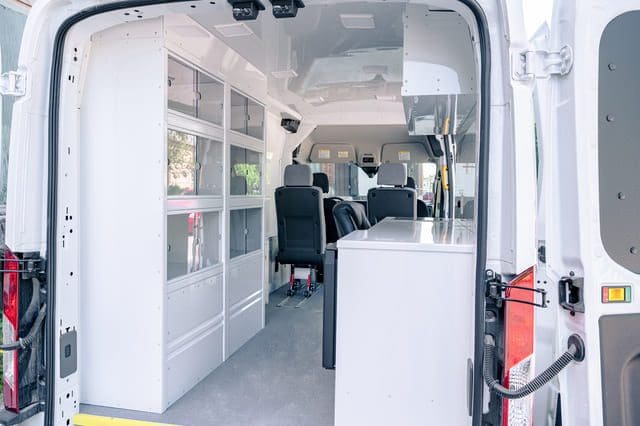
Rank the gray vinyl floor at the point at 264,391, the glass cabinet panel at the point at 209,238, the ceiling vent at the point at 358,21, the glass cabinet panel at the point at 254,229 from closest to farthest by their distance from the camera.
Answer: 1. the gray vinyl floor at the point at 264,391
2. the ceiling vent at the point at 358,21
3. the glass cabinet panel at the point at 209,238
4. the glass cabinet panel at the point at 254,229

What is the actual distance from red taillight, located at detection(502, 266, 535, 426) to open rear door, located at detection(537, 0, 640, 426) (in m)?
0.17

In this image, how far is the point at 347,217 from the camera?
404 centimetres

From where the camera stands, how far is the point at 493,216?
4.84 ft

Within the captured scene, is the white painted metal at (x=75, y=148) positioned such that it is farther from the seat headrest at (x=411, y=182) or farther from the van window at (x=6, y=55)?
the seat headrest at (x=411, y=182)

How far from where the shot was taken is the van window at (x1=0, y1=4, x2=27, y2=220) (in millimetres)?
1926

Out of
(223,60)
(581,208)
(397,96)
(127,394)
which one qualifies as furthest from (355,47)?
(127,394)

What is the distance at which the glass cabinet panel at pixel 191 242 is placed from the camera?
2820mm

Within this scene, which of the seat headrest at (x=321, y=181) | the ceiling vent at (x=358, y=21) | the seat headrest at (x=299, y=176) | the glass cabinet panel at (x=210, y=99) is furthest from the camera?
the seat headrest at (x=321, y=181)

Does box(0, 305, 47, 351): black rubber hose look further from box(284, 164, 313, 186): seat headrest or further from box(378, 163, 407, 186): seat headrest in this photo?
box(378, 163, 407, 186): seat headrest

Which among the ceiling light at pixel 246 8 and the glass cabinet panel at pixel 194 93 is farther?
the glass cabinet panel at pixel 194 93

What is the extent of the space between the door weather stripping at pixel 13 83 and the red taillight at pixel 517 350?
192 centimetres

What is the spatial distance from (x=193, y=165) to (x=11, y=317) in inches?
58.8

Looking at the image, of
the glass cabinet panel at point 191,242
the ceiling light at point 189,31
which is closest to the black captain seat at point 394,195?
the glass cabinet panel at point 191,242

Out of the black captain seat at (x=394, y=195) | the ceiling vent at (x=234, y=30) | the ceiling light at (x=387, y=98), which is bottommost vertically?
the black captain seat at (x=394, y=195)
